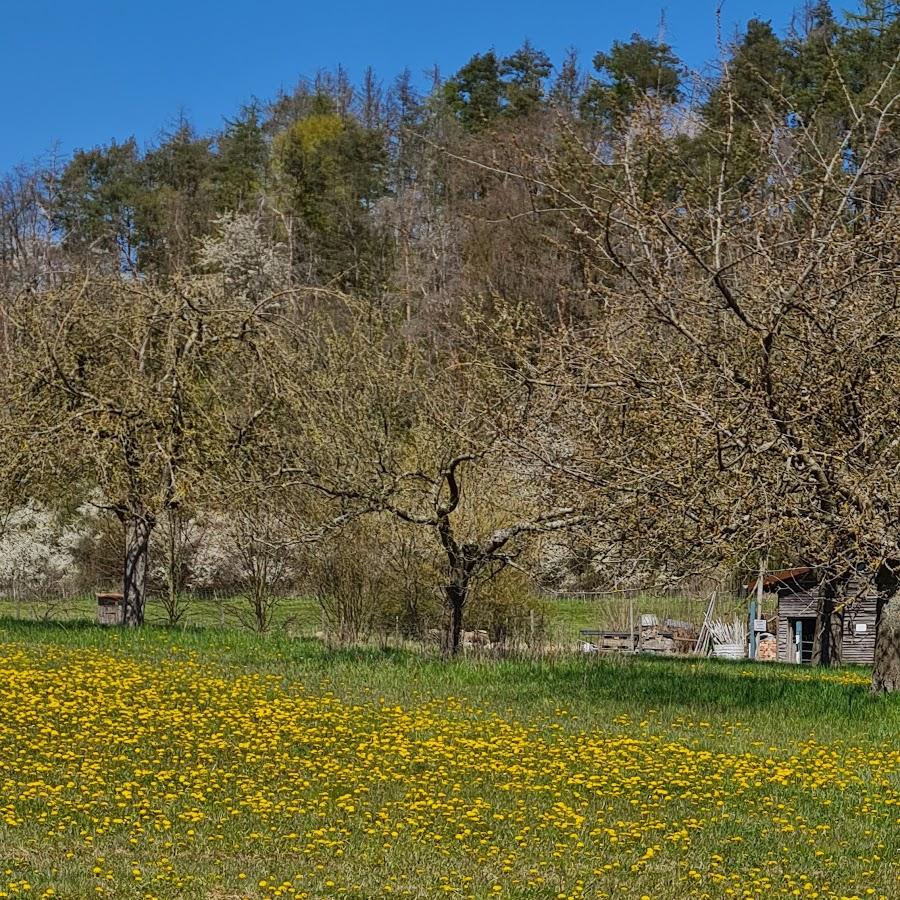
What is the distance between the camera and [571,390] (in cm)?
1314

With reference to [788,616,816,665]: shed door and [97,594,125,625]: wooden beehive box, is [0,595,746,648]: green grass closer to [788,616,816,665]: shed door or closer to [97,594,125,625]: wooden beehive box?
[788,616,816,665]: shed door

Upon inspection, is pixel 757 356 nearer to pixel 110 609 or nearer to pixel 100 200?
pixel 110 609

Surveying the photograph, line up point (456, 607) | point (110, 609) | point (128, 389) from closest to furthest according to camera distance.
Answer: point (456, 607) → point (128, 389) → point (110, 609)

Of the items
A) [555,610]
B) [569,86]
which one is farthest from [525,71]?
[555,610]

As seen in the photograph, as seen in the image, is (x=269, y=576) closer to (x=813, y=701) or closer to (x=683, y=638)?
(x=683, y=638)

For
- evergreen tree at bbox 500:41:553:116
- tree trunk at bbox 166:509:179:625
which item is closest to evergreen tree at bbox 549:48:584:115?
evergreen tree at bbox 500:41:553:116

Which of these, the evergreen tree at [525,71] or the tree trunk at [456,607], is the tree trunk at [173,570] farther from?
the evergreen tree at [525,71]

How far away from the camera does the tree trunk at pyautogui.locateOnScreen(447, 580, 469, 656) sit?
59.0 feet

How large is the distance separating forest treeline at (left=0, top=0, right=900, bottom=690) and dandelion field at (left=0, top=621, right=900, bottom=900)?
1584 millimetres

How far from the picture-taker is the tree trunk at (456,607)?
1797cm

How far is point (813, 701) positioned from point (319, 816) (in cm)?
769

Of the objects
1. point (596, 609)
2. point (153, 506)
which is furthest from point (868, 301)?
point (596, 609)

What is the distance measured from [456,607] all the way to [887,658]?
5.97 meters

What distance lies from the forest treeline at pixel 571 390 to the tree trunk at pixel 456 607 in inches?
3.9
